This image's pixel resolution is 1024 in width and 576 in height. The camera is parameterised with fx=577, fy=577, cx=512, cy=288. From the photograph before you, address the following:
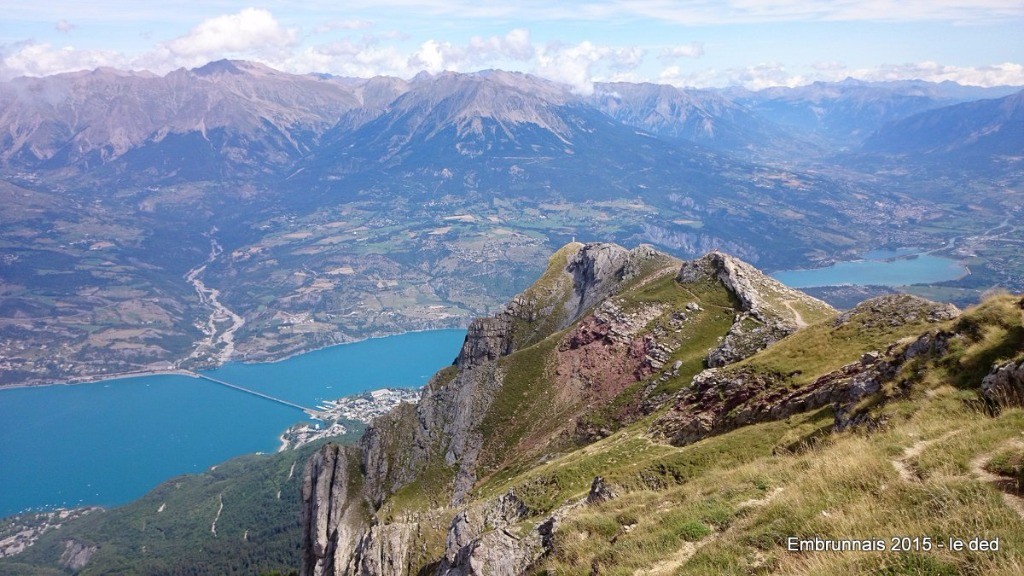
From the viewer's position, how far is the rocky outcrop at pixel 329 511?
2544 inches

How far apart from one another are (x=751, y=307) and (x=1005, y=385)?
46.9 meters

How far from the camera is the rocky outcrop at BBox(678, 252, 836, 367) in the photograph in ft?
176

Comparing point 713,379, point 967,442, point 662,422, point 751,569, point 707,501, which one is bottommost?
point 662,422

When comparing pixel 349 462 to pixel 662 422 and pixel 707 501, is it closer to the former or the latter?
pixel 662 422

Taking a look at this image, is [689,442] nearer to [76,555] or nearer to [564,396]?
[564,396]

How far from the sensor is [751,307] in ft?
204

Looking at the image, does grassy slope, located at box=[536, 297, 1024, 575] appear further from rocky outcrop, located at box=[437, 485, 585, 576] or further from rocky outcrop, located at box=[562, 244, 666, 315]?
rocky outcrop, located at box=[562, 244, 666, 315]

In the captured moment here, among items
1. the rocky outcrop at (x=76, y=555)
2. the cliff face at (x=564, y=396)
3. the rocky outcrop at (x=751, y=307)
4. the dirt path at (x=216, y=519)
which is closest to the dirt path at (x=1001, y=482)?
the cliff face at (x=564, y=396)

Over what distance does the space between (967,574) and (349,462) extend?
239 feet

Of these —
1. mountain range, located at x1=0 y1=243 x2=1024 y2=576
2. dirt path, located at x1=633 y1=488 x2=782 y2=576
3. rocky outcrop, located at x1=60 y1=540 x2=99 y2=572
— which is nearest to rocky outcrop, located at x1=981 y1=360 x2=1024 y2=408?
mountain range, located at x1=0 y1=243 x2=1024 y2=576

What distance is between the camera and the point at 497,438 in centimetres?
6675

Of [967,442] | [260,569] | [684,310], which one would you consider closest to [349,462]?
[684,310]

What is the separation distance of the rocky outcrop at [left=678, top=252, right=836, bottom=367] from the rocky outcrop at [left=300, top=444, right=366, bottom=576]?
44282mm

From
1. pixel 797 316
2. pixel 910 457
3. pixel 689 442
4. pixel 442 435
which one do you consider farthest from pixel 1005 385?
pixel 442 435
